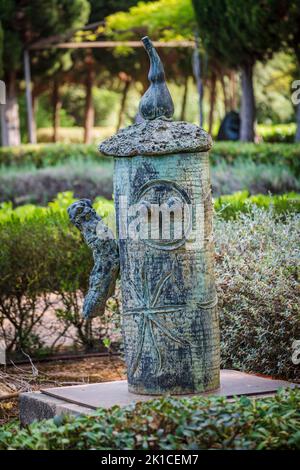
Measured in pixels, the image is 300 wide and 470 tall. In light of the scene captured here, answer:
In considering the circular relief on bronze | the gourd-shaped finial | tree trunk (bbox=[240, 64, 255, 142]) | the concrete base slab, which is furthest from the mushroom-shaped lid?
tree trunk (bbox=[240, 64, 255, 142])

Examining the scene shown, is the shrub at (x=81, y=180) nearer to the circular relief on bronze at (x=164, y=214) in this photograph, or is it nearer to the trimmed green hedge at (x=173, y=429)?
the circular relief on bronze at (x=164, y=214)

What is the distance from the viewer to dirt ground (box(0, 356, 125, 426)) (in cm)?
639

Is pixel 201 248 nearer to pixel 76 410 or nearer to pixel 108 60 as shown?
pixel 76 410

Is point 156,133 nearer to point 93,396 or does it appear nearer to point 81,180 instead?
point 93,396

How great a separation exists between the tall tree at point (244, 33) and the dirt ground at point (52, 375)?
9.85 metres

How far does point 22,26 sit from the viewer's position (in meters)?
24.7

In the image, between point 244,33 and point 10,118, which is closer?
point 244,33

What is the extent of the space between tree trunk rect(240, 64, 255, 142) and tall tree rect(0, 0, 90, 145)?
620 cm

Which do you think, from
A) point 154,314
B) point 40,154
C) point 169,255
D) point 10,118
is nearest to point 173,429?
point 154,314

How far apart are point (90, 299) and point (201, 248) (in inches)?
26.0

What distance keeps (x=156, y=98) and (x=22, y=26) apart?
807 inches

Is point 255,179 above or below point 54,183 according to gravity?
above

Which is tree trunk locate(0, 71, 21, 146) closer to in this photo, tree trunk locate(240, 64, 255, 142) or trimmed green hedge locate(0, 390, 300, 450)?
tree trunk locate(240, 64, 255, 142)

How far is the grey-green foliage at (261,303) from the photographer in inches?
240
